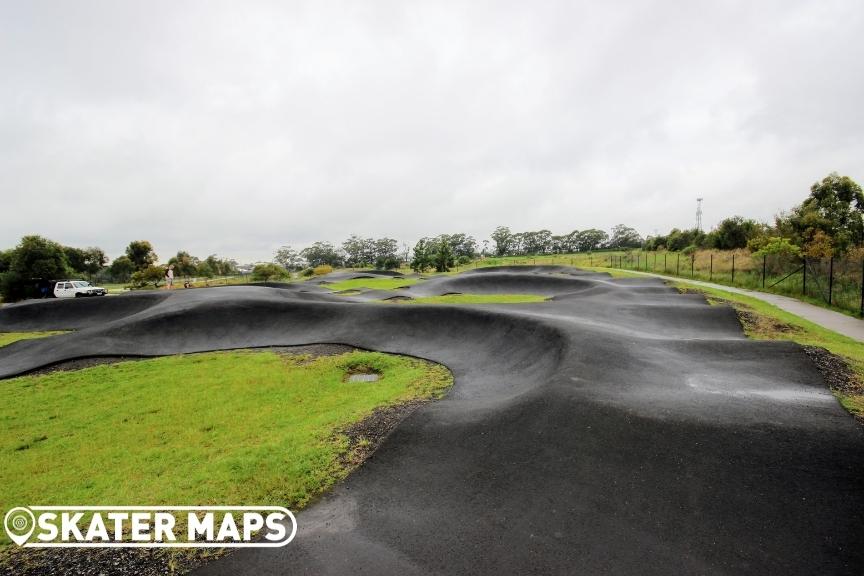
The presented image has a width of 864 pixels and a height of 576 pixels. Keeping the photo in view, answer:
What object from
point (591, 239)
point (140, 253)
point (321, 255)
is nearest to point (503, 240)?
point (591, 239)

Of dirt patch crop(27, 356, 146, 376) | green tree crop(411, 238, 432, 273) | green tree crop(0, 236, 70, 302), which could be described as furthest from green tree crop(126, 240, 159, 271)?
dirt patch crop(27, 356, 146, 376)

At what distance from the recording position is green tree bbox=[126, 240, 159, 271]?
61.3 metres

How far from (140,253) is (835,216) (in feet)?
280

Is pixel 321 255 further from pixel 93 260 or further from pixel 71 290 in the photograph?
pixel 71 290

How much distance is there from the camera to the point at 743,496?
3826 mm

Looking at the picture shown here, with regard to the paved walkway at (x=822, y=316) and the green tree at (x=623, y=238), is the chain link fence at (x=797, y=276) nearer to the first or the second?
the paved walkway at (x=822, y=316)

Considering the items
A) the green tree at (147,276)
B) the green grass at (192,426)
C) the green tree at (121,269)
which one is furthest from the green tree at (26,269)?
the green tree at (121,269)

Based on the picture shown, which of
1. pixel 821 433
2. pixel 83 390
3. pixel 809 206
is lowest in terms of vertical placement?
pixel 83 390

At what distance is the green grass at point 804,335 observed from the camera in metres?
5.78

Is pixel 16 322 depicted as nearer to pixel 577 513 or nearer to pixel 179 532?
pixel 179 532

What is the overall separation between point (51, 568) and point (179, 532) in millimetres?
1090

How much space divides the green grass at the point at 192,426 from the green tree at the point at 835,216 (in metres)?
31.9

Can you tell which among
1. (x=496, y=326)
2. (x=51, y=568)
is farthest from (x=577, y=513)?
(x=496, y=326)

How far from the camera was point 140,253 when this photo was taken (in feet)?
203
